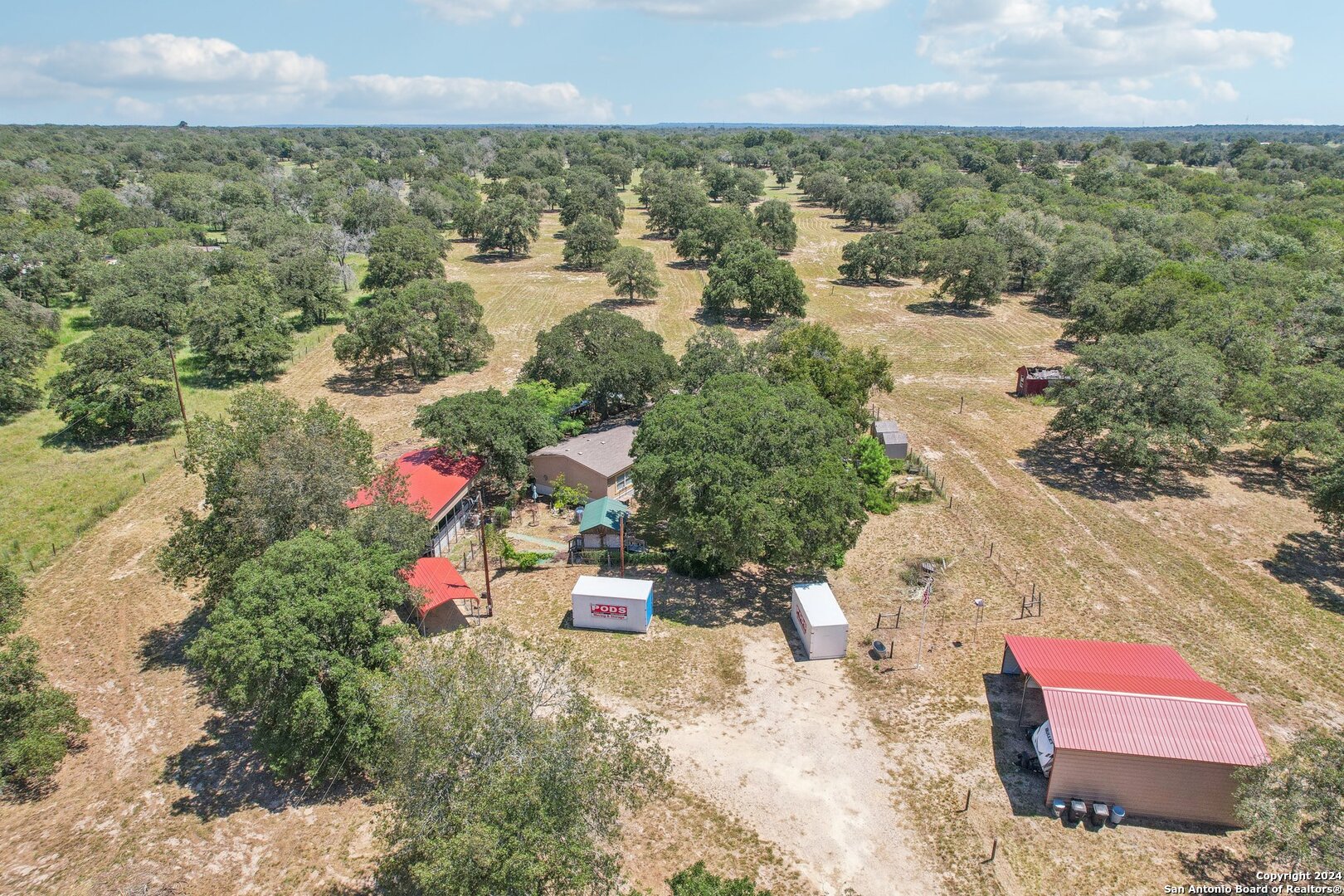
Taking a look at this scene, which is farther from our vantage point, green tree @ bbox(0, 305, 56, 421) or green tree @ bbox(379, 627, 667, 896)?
green tree @ bbox(0, 305, 56, 421)

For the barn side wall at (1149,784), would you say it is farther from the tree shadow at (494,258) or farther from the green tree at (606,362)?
the tree shadow at (494,258)

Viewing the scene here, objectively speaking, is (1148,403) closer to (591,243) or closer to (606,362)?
(606,362)

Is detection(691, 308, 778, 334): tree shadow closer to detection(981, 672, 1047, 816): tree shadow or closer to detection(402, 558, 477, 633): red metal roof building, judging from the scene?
detection(402, 558, 477, 633): red metal roof building

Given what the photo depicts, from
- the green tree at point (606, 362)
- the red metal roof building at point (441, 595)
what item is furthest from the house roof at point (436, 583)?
the green tree at point (606, 362)

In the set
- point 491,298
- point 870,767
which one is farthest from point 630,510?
point 491,298

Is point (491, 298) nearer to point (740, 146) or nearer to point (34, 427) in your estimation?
point (34, 427)

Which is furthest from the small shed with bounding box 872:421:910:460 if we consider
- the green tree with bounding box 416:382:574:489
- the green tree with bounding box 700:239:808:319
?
the green tree with bounding box 700:239:808:319
